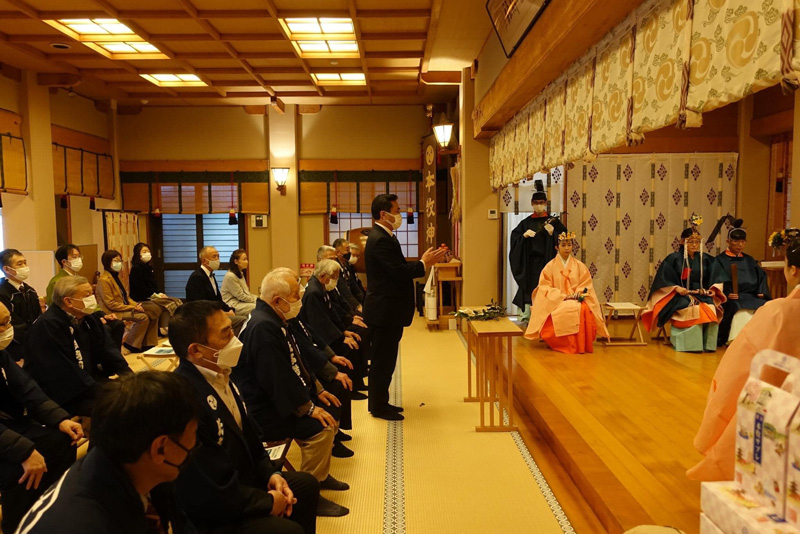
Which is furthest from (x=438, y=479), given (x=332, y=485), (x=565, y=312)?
(x=565, y=312)

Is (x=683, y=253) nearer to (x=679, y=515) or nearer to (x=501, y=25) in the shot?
(x=501, y=25)

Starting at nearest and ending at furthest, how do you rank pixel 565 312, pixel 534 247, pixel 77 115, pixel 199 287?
pixel 565 312
pixel 199 287
pixel 534 247
pixel 77 115

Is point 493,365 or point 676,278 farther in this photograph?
point 676,278

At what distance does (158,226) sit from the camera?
33.3ft

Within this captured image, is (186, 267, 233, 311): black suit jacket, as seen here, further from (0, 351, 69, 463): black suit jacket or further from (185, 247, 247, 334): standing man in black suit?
(0, 351, 69, 463): black suit jacket

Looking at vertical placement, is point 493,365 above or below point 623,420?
above

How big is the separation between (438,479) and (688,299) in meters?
3.63

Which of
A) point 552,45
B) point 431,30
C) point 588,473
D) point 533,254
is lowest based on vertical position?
point 588,473

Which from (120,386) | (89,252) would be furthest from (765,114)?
(89,252)

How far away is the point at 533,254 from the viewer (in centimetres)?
657

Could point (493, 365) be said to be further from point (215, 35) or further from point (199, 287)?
point (215, 35)

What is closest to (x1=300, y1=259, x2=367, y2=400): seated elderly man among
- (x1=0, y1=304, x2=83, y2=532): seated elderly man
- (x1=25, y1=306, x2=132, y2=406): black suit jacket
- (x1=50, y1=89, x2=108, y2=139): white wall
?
(x1=25, y1=306, x2=132, y2=406): black suit jacket

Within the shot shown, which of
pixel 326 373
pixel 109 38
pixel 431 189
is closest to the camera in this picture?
pixel 326 373

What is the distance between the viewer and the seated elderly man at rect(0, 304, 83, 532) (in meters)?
2.37
